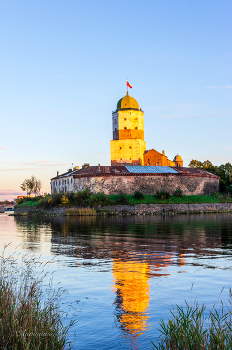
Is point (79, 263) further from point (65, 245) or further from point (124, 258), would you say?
point (65, 245)

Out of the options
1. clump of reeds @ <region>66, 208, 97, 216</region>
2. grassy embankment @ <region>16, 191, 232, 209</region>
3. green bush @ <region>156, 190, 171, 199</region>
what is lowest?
clump of reeds @ <region>66, 208, 97, 216</region>

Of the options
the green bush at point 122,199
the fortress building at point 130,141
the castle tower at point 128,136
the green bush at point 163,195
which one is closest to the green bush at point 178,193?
the green bush at point 163,195

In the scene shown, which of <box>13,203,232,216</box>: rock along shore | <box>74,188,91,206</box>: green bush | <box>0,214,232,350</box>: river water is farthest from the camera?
<box>74,188,91,206</box>: green bush

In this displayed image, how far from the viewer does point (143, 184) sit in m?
73.9

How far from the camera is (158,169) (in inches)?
3059

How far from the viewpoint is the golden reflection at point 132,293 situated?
24.1ft

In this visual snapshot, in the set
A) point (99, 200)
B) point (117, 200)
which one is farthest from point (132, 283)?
point (117, 200)

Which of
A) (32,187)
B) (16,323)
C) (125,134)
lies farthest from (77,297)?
(32,187)

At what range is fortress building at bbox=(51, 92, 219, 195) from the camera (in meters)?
73.0

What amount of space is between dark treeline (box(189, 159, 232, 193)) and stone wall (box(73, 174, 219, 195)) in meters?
8.11

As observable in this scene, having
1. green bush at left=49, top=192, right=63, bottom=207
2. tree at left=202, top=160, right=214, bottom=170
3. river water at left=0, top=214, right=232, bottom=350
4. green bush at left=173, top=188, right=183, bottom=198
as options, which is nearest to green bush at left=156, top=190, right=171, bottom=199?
green bush at left=173, top=188, right=183, bottom=198

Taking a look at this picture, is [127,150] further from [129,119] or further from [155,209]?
[155,209]

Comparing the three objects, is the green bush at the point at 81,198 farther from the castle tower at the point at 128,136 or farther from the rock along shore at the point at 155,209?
the castle tower at the point at 128,136

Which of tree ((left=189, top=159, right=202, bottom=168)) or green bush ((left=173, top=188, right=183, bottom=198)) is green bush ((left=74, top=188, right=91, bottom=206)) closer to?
green bush ((left=173, top=188, right=183, bottom=198))
